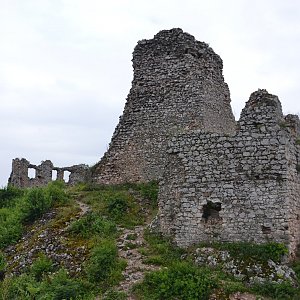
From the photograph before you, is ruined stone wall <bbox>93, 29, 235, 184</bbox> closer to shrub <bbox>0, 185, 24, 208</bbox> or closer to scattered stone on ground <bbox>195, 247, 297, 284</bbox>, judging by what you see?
shrub <bbox>0, 185, 24, 208</bbox>

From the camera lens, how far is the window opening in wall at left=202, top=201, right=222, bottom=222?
13.0 m

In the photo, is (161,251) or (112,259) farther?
(161,251)

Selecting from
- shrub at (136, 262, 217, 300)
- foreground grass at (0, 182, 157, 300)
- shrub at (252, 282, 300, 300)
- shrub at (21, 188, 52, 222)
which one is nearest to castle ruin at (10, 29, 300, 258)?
shrub at (252, 282, 300, 300)

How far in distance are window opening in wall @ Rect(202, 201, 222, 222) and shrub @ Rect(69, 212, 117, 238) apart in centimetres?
293

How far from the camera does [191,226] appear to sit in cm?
1320

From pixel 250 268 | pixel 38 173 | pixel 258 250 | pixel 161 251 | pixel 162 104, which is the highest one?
pixel 162 104

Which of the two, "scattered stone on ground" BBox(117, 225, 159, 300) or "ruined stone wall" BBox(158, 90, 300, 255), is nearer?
"scattered stone on ground" BBox(117, 225, 159, 300)

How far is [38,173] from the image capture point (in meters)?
33.6

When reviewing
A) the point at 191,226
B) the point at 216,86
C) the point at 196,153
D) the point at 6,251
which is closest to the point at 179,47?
the point at 216,86

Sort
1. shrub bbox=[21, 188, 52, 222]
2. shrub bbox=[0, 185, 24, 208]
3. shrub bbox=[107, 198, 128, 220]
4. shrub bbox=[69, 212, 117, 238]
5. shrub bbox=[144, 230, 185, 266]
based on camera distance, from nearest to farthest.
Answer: shrub bbox=[144, 230, 185, 266], shrub bbox=[69, 212, 117, 238], shrub bbox=[107, 198, 128, 220], shrub bbox=[21, 188, 52, 222], shrub bbox=[0, 185, 24, 208]

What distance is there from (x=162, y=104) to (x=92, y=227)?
6.73m

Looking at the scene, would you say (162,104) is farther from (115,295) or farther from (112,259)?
(115,295)

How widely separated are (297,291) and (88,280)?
15.7 feet

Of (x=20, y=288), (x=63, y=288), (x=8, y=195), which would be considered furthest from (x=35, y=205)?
(x=63, y=288)
